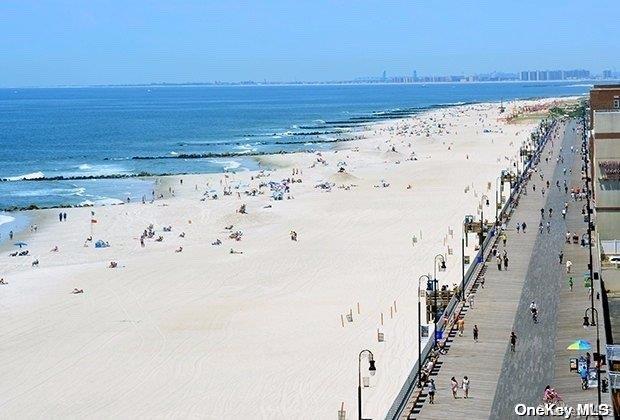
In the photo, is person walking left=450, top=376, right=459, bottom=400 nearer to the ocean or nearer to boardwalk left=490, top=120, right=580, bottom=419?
boardwalk left=490, top=120, right=580, bottom=419

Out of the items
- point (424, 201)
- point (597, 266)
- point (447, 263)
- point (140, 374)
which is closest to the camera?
point (140, 374)

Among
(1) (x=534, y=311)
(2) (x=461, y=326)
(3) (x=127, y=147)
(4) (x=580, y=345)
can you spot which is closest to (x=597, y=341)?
(4) (x=580, y=345)

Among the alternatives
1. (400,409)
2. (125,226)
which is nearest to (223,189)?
(125,226)

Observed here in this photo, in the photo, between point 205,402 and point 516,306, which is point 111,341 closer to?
point 205,402

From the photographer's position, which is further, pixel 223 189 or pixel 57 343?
pixel 223 189

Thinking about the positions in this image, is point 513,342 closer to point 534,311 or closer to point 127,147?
point 534,311

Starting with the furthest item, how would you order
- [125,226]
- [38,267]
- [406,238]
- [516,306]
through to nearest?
[125,226] → [406,238] → [38,267] → [516,306]
